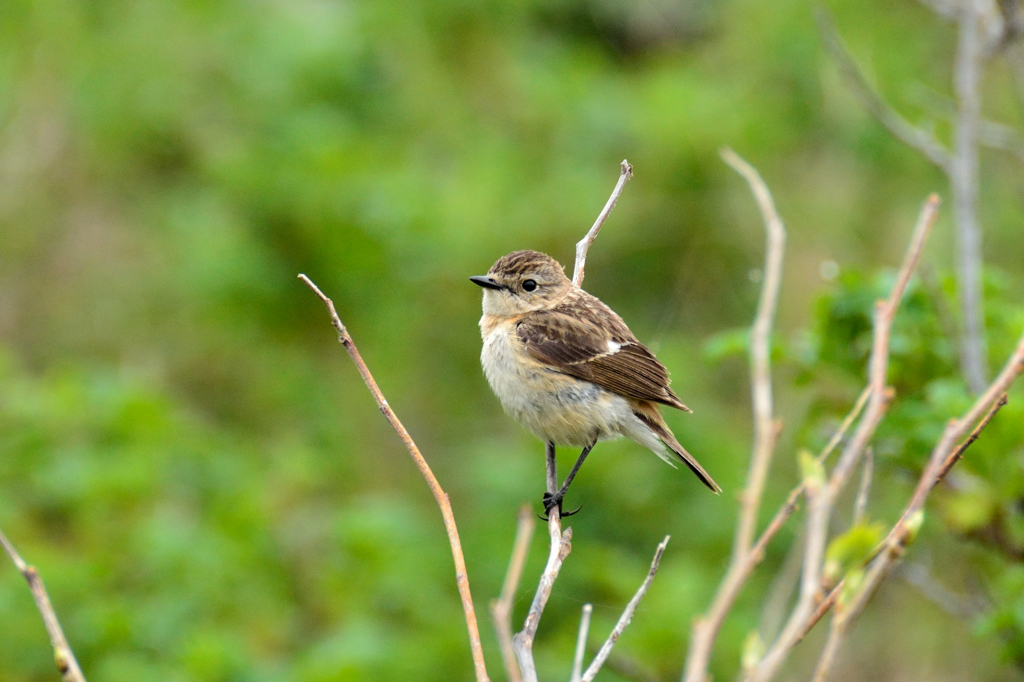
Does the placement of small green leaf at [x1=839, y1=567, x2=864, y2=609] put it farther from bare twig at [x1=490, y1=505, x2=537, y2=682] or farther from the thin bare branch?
the thin bare branch

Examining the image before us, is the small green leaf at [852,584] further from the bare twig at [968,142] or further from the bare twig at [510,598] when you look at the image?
the bare twig at [968,142]

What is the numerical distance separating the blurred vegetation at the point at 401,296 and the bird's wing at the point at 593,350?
0.39m

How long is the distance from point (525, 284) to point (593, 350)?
1.49ft

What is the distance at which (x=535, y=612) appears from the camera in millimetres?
2211

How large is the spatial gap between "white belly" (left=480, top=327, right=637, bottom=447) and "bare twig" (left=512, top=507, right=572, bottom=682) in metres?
1.29

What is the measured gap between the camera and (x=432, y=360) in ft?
27.8

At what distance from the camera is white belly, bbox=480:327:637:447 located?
12.8ft

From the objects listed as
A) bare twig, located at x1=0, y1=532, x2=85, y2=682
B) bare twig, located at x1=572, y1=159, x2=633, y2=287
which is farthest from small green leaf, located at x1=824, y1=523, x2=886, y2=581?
bare twig, located at x1=572, y1=159, x2=633, y2=287

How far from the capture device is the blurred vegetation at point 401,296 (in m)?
5.50

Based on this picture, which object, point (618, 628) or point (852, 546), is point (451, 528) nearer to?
point (618, 628)

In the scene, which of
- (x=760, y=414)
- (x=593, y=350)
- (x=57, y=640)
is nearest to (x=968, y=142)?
(x=593, y=350)

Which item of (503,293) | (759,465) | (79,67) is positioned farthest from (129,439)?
(759,465)

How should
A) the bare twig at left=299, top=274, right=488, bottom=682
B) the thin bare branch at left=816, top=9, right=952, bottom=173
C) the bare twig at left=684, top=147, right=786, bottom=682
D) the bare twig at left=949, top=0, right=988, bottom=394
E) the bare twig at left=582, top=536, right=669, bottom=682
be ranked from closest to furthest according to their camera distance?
the bare twig at left=684, top=147, right=786, bottom=682
the bare twig at left=299, top=274, right=488, bottom=682
the bare twig at left=582, top=536, right=669, bottom=682
the bare twig at left=949, top=0, right=988, bottom=394
the thin bare branch at left=816, top=9, right=952, bottom=173

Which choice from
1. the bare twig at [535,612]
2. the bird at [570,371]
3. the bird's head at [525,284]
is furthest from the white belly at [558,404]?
the bare twig at [535,612]
